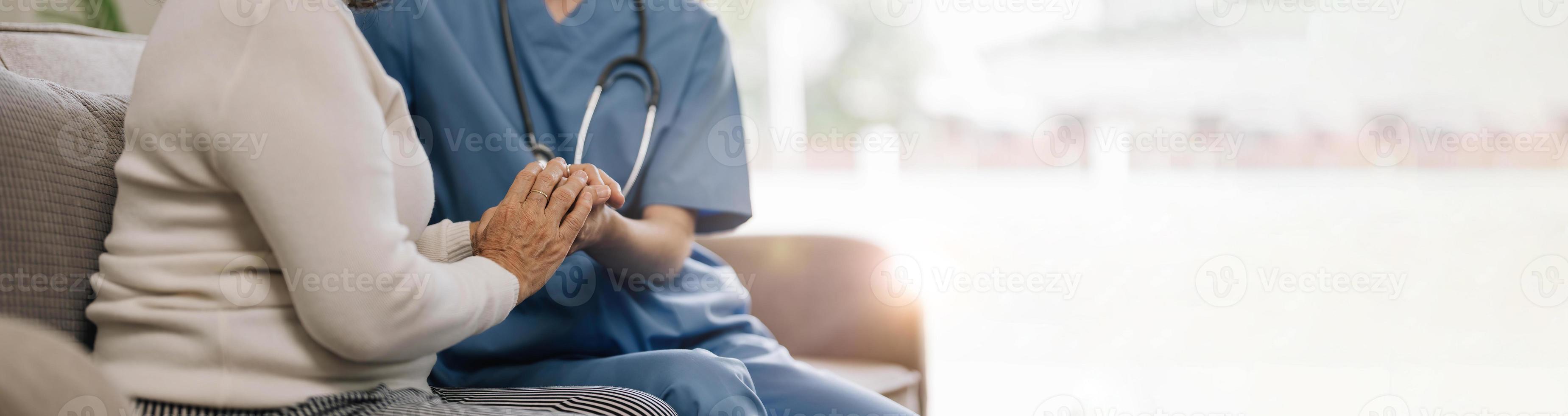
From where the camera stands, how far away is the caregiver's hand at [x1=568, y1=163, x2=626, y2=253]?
2.37ft

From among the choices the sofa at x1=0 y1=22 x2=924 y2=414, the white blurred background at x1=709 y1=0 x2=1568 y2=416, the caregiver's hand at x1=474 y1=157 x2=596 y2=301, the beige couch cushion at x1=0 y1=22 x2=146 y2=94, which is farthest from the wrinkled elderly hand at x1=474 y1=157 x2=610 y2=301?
the white blurred background at x1=709 y1=0 x2=1568 y2=416

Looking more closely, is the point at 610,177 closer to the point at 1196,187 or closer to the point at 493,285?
the point at 493,285

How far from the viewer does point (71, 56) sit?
0.83 metres

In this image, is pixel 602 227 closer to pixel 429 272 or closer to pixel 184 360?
pixel 429 272

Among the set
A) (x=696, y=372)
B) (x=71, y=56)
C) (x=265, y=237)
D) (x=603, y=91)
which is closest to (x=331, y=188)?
(x=265, y=237)

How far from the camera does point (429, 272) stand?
56 centimetres

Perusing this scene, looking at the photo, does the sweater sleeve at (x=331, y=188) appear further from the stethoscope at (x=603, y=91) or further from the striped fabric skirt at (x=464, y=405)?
the stethoscope at (x=603, y=91)

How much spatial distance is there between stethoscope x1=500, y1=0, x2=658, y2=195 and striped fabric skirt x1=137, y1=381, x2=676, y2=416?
0.88 feet

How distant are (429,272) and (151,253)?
0.17 m

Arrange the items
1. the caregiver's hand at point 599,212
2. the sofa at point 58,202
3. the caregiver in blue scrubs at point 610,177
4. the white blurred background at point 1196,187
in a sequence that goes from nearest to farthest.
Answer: the sofa at point 58,202 < the caregiver's hand at point 599,212 < the caregiver in blue scrubs at point 610,177 < the white blurred background at point 1196,187

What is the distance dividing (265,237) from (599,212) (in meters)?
0.28

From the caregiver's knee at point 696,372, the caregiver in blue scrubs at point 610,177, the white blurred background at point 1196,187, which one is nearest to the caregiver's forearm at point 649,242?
the caregiver in blue scrubs at point 610,177

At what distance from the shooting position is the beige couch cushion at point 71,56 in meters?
0.78

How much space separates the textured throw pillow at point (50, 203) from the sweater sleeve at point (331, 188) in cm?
18
